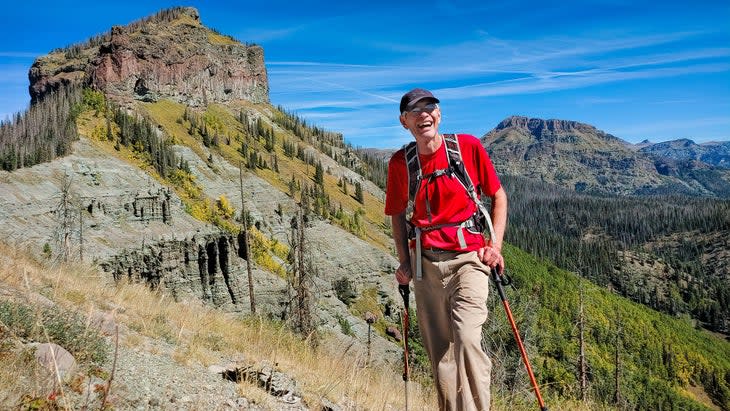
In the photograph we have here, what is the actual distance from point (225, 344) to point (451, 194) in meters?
3.69

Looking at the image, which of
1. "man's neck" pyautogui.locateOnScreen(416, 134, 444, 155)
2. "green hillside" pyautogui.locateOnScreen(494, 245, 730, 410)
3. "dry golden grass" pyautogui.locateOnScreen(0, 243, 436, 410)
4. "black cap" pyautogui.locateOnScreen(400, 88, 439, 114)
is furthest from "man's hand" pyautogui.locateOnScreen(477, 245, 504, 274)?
"green hillside" pyautogui.locateOnScreen(494, 245, 730, 410)

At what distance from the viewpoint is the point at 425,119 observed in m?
4.11

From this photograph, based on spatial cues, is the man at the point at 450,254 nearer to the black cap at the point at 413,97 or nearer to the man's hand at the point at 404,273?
the black cap at the point at 413,97

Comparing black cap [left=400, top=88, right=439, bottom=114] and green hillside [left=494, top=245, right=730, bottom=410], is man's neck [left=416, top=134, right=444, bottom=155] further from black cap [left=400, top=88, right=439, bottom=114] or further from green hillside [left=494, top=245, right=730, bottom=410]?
green hillside [left=494, top=245, right=730, bottom=410]

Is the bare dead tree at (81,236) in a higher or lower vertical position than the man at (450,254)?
lower

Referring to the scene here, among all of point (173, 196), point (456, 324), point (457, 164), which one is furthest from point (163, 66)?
point (456, 324)

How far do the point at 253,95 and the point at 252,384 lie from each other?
146768 millimetres

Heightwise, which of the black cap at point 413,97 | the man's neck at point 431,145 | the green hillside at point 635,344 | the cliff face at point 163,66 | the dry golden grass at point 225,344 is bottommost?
the green hillside at point 635,344

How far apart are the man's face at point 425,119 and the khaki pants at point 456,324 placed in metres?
1.02

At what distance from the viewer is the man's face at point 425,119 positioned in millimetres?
4102

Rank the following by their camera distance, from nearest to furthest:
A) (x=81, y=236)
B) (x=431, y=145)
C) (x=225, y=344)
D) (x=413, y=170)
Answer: (x=431, y=145), (x=413, y=170), (x=225, y=344), (x=81, y=236)

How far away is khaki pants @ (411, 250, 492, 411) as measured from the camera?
3.82m

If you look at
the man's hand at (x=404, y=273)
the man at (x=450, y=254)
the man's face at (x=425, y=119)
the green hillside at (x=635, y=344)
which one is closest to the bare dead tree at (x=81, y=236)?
the man's hand at (x=404, y=273)

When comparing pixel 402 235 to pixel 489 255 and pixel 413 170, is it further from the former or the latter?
pixel 489 255
